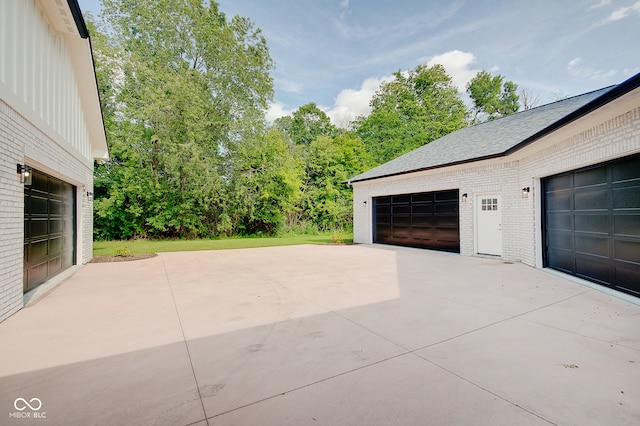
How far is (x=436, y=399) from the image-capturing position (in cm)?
215

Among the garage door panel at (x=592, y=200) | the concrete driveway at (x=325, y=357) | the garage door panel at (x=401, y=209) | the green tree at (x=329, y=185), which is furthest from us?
the green tree at (x=329, y=185)

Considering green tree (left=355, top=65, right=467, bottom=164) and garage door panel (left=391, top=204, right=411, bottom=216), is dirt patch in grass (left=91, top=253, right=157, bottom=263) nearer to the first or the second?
garage door panel (left=391, top=204, right=411, bottom=216)

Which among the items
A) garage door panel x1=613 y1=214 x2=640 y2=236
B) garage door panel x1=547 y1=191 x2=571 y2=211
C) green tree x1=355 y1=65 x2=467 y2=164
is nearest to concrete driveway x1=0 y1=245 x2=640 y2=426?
garage door panel x1=613 y1=214 x2=640 y2=236

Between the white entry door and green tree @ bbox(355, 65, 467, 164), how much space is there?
18324mm

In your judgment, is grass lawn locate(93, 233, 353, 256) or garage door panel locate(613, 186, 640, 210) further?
grass lawn locate(93, 233, 353, 256)

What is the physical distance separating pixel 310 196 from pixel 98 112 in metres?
14.6

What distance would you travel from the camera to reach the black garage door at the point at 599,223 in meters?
4.57

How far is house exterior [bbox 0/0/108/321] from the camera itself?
415 centimetres

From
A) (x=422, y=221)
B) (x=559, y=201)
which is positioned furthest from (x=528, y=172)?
(x=422, y=221)

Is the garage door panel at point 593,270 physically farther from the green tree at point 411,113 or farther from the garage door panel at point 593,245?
the green tree at point 411,113

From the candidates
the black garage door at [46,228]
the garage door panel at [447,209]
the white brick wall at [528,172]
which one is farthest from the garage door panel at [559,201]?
the black garage door at [46,228]

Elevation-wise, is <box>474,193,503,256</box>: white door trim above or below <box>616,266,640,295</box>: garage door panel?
above

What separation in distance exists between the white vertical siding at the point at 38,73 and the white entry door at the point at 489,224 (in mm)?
11036

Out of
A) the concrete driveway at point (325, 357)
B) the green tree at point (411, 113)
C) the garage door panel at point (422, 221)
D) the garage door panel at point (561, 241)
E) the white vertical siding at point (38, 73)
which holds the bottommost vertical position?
the concrete driveway at point (325, 357)
